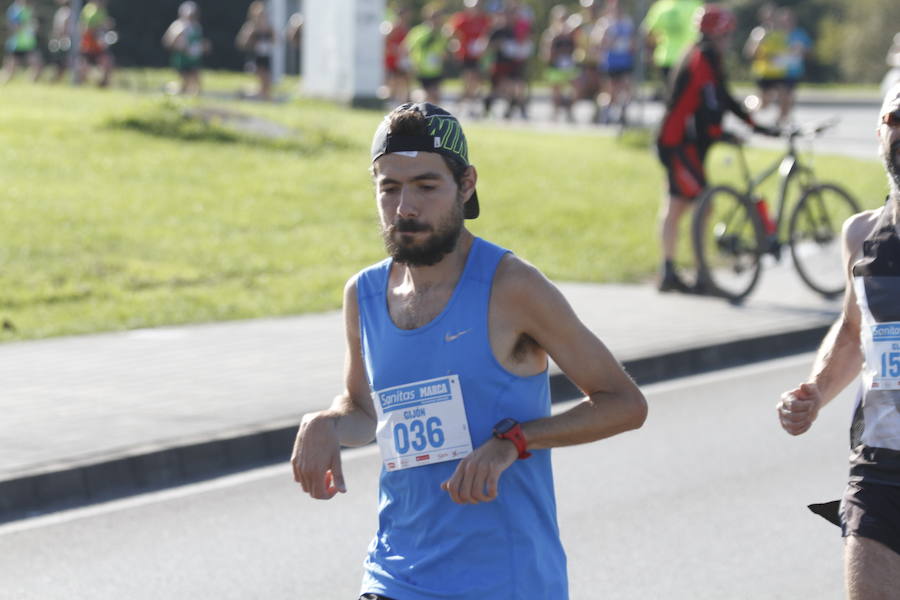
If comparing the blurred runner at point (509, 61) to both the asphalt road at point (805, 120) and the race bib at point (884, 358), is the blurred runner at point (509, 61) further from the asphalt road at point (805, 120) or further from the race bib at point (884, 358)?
the race bib at point (884, 358)

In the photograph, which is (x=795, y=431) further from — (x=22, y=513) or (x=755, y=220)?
(x=755, y=220)

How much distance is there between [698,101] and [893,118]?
8.31 metres

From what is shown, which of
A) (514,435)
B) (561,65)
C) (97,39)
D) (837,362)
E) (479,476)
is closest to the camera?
(479,476)

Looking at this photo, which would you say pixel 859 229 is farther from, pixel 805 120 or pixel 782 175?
pixel 805 120

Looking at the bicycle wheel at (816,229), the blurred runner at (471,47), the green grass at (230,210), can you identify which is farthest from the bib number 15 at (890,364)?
the blurred runner at (471,47)

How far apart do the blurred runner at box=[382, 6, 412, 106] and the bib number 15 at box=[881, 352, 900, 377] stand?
27.2 meters

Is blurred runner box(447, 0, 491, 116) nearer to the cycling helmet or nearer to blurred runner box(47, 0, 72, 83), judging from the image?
blurred runner box(47, 0, 72, 83)

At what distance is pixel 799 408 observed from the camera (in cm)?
399

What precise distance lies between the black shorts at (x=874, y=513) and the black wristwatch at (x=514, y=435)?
836 mm

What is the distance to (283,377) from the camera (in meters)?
9.47

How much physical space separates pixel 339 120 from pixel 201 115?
2.84m

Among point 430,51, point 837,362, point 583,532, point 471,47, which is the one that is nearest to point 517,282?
point 837,362

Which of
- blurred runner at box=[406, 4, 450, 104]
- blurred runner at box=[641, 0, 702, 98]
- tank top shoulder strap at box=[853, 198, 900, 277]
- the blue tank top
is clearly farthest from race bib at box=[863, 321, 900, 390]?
blurred runner at box=[406, 4, 450, 104]

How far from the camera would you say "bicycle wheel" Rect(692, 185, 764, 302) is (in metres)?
11.9
